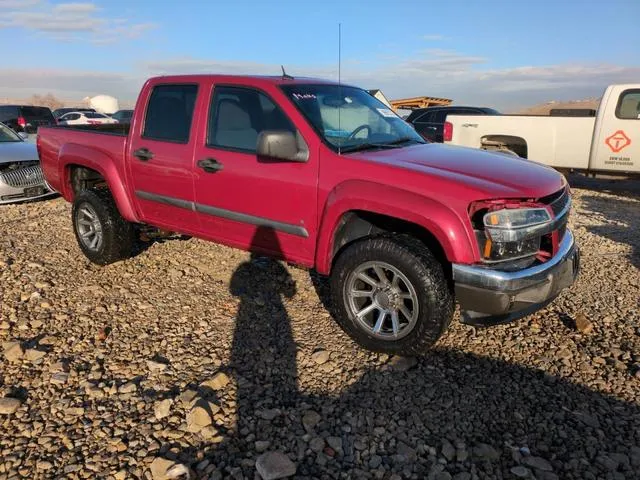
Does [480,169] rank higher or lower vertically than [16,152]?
higher

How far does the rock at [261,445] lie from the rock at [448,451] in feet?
2.94

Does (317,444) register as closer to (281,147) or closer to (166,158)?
(281,147)

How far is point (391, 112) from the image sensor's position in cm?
462

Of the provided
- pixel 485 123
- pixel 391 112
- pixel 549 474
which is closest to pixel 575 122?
pixel 485 123

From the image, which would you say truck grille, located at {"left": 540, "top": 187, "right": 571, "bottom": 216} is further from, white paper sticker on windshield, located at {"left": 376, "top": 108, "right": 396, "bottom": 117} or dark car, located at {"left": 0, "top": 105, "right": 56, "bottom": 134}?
dark car, located at {"left": 0, "top": 105, "right": 56, "bottom": 134}

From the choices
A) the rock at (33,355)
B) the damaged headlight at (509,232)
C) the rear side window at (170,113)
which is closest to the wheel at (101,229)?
the rear side window at (170,113)

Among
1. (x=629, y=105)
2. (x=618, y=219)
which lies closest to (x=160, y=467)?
(x=618, y=219)

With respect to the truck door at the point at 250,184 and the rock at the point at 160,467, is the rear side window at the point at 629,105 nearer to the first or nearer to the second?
the truck door at the point at 250,184

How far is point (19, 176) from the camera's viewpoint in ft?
26.9

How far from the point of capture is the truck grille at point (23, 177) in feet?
26.5

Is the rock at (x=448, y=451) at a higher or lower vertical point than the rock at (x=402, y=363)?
lower

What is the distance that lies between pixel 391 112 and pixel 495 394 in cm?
267

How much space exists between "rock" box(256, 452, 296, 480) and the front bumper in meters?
1.37

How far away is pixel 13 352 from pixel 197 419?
1.59 m
